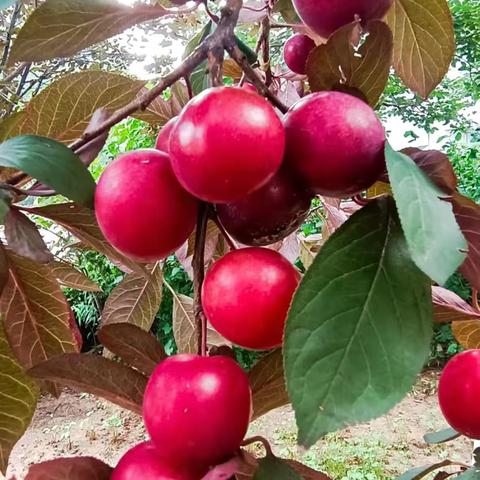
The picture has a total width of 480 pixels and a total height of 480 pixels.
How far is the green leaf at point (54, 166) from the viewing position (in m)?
0.34

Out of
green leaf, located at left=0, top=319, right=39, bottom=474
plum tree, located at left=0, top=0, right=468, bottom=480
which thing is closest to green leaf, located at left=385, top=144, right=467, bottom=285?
plum tree, located at left=0, top=0, right=468, bottom=480

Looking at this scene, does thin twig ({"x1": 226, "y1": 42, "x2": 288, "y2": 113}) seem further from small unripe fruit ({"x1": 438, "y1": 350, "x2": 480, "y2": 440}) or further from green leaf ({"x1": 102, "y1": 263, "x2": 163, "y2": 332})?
green leaf ({"x1": 102, "y1": 263, "x2": 163, "y2": 332})

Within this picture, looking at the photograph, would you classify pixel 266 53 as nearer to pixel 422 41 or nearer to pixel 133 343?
pixel 422 41

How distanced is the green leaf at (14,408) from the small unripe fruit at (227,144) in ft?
0.95

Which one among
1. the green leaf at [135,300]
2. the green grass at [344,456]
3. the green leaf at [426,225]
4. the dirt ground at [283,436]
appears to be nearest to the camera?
the green leaf at [426,225]

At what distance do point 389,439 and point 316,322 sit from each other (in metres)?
3.20

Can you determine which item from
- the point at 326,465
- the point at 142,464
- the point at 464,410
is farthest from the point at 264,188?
the point at 326,465

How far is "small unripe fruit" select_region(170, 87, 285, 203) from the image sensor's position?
0.96 ft

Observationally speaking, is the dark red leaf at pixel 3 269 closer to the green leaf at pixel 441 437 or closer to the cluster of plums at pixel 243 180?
the cluster of plums at pixel 243 180

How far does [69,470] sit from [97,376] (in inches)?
2.1

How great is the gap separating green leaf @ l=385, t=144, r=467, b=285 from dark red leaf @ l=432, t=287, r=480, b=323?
249 millimetres

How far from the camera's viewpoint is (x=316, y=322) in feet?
0.93

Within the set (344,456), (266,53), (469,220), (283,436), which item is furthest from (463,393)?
(283,436)

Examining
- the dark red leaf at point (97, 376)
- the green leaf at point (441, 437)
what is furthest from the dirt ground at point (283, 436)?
the dark red leaf at point (97, 376)
